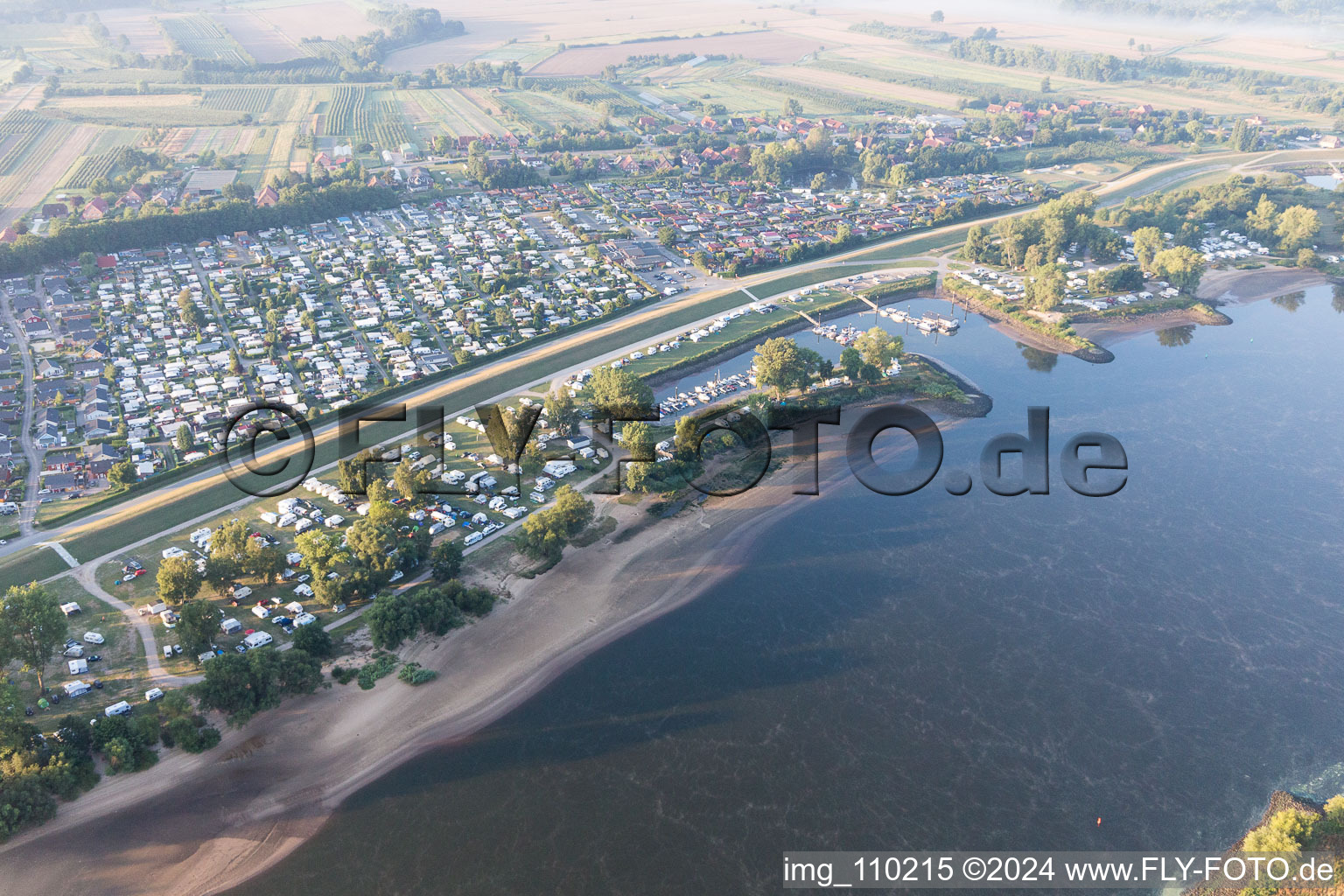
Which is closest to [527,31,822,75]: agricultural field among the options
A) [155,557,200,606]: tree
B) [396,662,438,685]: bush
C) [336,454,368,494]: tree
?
[336,454,368,494]: tree

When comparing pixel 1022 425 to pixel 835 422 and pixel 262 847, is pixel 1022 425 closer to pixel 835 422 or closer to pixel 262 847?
pixel 835 422

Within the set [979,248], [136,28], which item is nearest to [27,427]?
[979,248]

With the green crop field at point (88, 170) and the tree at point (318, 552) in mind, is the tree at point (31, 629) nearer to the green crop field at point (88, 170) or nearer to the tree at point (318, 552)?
the tree at point (318, 552)

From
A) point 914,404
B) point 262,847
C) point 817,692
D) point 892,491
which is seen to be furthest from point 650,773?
point 914,404

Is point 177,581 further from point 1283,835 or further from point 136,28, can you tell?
point 136,28

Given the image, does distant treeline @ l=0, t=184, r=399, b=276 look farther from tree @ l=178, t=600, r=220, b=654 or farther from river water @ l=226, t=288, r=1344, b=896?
river water @ l=226, t=288, r=1344, b=896
